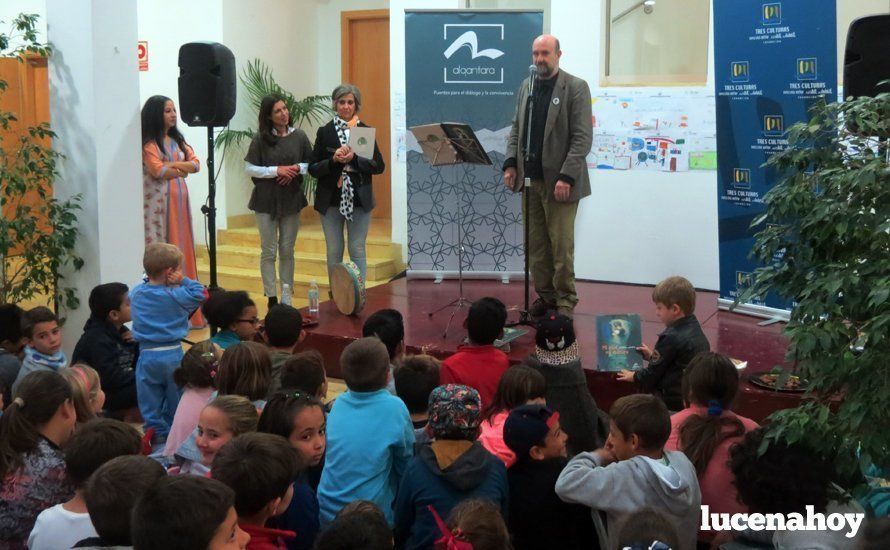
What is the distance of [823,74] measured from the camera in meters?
5.51

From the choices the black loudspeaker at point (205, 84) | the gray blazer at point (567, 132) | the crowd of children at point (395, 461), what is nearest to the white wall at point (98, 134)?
the black loudspeaker at point (205, 84)

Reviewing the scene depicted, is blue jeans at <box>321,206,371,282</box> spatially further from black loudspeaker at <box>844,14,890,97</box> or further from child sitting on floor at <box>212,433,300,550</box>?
child sitting on floor at <box>212,433,300,550</box>

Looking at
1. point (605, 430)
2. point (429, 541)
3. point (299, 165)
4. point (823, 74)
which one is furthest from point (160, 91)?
point (429, 541)

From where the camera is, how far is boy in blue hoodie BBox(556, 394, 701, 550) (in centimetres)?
263

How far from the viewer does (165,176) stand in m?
6.65

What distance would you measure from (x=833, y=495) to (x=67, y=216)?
479cm

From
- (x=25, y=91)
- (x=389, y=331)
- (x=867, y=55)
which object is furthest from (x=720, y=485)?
(x=25, y=91)

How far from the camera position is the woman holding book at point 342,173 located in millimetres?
6582

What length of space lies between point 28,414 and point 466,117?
489 cm

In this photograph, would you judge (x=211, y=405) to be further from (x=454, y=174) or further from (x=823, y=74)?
(x=454, y=174)

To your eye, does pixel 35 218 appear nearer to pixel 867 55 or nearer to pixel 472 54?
pixel 472 54

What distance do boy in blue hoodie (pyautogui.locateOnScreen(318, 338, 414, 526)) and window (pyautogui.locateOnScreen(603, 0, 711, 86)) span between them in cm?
481

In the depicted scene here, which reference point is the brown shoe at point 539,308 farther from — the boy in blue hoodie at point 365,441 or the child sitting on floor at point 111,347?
the boy in blue hoodie at point 365,441

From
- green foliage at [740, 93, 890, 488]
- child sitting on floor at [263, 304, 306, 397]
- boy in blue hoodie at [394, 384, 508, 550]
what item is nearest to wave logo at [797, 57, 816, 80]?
green foliage at [740, 93, 890, 488]
